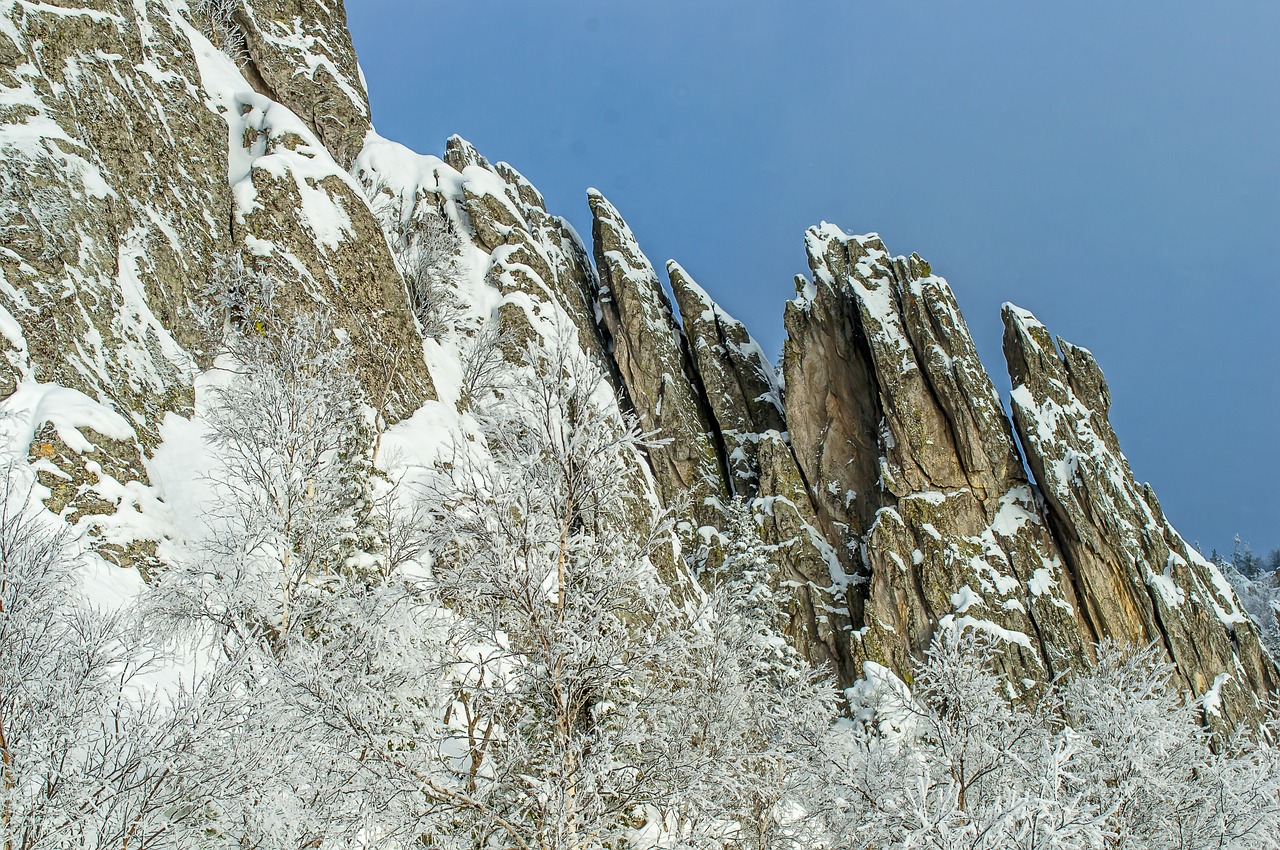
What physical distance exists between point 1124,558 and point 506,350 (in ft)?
93.3

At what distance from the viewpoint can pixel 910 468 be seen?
115 ft

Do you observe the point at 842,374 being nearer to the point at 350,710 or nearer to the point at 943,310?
the point at 943,310

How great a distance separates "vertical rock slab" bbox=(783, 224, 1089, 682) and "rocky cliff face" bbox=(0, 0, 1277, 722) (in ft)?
0.41

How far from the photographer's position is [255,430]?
1223 centimetres

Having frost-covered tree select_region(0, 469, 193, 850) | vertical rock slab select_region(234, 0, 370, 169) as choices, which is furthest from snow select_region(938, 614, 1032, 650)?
vertical rock slab select_region(234, 0, 370, 169)

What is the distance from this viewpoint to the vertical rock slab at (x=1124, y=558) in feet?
97.7

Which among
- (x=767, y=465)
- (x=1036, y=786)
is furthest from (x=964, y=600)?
(x=1036, y=786)

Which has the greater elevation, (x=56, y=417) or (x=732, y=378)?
(x=732, y=378)

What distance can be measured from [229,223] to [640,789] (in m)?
19.8

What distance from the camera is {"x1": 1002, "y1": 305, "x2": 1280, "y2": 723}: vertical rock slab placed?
1172 inches

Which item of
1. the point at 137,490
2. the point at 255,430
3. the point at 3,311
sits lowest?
the point at 137,490

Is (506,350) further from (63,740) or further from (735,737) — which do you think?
(63,740)

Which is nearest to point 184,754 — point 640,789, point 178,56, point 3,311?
point 640,789

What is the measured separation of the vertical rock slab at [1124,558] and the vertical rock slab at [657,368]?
16.0 meters
